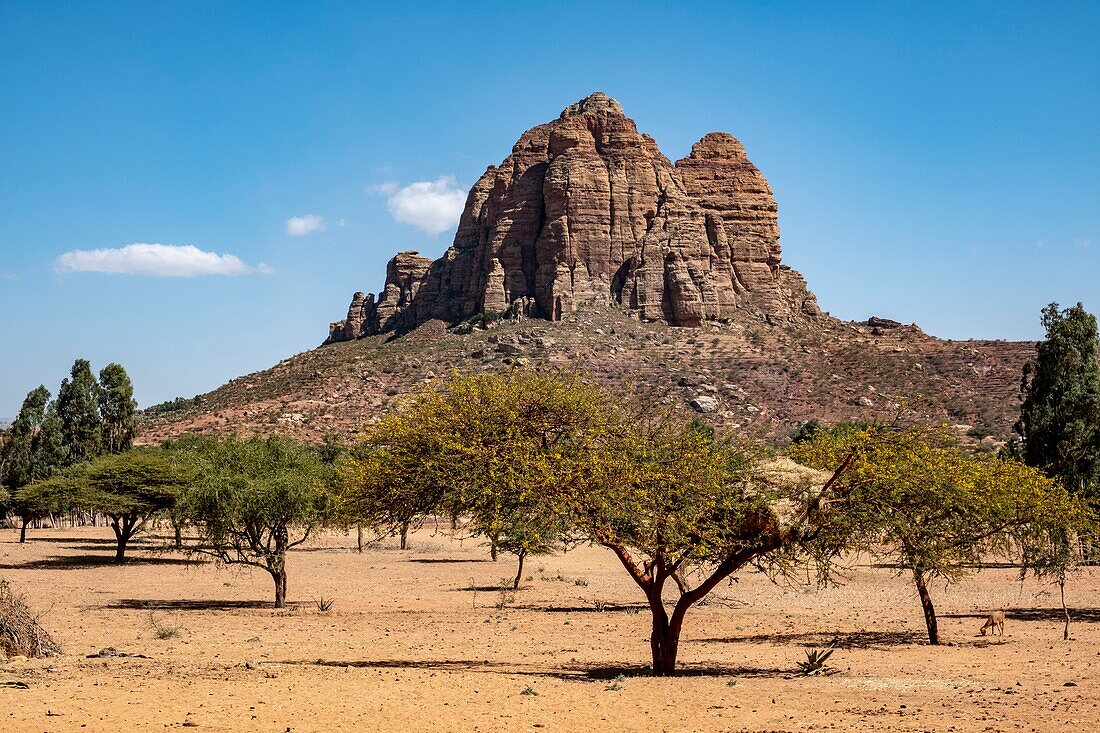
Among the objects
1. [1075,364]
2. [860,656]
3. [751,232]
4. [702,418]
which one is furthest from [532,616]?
[751,232]

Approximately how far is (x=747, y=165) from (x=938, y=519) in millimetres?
136551

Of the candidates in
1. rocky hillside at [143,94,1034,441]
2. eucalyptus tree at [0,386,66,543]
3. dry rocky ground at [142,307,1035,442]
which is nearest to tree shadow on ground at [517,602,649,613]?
eucalyptus tree at [0,386,66,543]

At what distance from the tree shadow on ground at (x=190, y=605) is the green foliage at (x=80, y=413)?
39220 millimetres

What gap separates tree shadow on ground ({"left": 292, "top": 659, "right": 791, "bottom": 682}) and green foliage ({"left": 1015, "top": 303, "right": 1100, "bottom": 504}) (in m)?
23.8

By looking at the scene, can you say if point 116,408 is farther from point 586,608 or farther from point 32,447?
point 586,608

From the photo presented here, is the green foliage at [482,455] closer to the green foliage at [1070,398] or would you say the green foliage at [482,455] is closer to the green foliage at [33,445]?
the green foliage at [1070,398]

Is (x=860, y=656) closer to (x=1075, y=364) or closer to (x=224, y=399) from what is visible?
(x=1075, y=364)

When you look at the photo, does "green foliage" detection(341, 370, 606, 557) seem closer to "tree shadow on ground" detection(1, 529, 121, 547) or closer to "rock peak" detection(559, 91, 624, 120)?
"tree shadow on ground" detection(1, 529, 121, 547)

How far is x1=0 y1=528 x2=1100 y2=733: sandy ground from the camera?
14273 mm

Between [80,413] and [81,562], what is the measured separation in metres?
25.8

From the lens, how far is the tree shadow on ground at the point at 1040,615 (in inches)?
1129

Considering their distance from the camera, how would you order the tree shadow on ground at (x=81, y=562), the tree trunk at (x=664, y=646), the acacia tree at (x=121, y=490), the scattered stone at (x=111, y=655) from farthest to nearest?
the acacia tree at (x=121, y=490)
the tree shadow on ground at (x=81, y=562)
the scattered stone at (x=111, y=655)
the tree trunk at (x=664, y=646)

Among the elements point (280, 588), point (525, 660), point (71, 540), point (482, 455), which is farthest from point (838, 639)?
point (71, 540)

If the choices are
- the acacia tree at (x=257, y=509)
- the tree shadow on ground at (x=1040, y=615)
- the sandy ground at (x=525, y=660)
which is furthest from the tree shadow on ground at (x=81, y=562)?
the tree shadow on ground at (x=1040, y=615)
